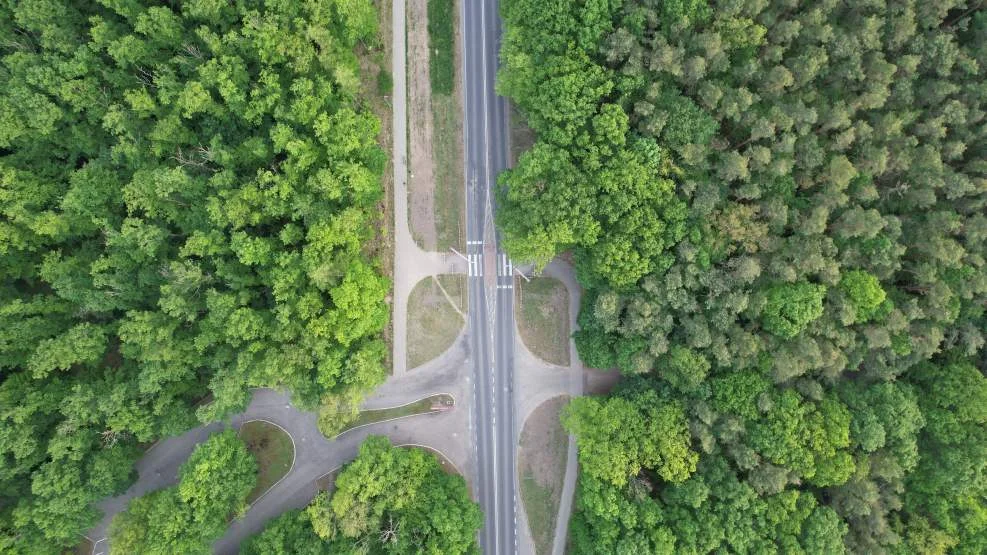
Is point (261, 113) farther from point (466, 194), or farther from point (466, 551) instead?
point (466, 551)

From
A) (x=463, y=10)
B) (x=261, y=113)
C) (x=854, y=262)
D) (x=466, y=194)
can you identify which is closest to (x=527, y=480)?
(x=466, y=194)

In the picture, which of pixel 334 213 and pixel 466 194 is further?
pixel 466 194

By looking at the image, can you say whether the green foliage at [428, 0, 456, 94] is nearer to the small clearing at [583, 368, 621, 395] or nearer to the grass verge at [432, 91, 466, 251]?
the grass verge at [432, 91, 466, 251]

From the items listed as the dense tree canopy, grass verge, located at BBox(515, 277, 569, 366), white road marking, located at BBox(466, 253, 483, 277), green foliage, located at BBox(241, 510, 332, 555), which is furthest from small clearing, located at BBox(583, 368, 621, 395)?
green foliage, located at BBox(241, 510, 332, 555)

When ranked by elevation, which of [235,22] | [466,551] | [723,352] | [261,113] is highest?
[235,22]

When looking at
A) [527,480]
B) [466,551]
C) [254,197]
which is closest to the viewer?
[254,197]

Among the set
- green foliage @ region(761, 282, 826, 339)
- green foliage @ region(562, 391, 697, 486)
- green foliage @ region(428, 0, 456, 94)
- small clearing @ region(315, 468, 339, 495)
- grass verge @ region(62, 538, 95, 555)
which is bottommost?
grass verge @ region(62, 538, 95, 555)
